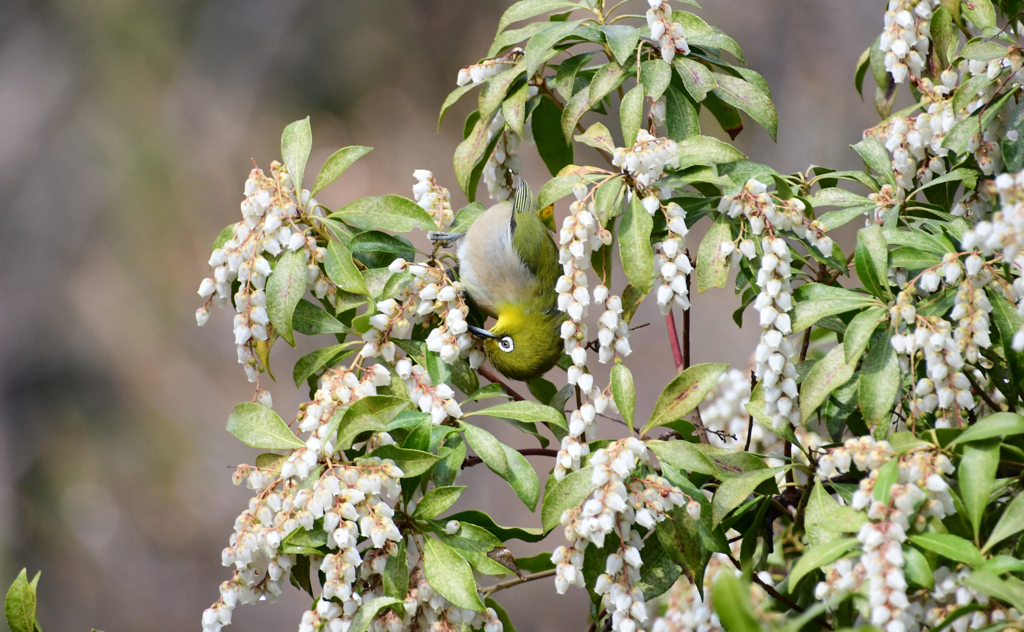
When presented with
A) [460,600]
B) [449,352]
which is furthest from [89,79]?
[460,600]

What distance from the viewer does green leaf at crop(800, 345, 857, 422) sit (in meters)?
0.88

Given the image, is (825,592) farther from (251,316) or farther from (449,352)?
(251,316)

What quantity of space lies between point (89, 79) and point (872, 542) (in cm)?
383

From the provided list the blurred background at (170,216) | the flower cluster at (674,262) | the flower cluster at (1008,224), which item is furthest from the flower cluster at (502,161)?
the blurred background at (170,216)

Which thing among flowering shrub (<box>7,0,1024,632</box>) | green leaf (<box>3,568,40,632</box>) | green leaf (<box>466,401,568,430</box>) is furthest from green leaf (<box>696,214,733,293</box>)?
green leaf (<box>3,568,40,632</box>)

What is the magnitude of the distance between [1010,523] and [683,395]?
1.16 feet

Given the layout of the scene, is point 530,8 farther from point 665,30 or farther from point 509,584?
point 509,584

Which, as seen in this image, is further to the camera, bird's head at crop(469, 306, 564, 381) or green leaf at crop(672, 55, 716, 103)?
bird's head at crop(469, 306, 564, 381)

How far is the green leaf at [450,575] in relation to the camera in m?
0.85

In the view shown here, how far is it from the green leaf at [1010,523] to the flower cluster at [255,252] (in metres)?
0.86

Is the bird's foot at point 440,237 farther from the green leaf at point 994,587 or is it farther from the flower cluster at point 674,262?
the green leaf at point 994,587

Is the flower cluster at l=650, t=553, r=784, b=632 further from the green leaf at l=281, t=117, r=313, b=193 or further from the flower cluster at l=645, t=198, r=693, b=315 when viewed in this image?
the green leaf at l=281, t=117, r=313, b=193

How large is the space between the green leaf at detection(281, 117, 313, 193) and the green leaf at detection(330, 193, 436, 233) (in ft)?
0.25

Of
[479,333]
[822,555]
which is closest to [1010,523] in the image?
[822,555]
